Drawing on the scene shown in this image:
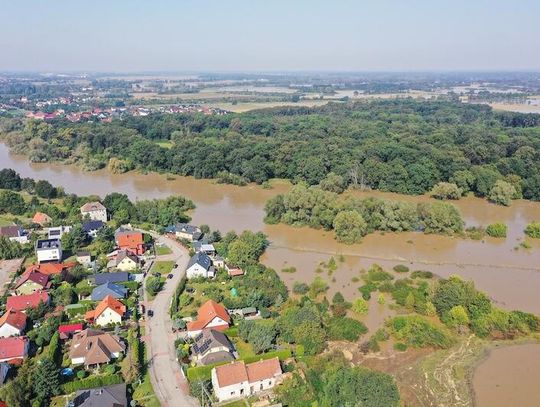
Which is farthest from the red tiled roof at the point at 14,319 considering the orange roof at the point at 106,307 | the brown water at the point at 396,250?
the brown water at the point at 396,250

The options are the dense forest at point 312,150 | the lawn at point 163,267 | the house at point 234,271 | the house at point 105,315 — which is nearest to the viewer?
the house at point 105,315

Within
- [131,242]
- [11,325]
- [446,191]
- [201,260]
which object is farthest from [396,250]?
[11,325]

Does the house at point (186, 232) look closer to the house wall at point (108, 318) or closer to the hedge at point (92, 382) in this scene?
the house wall at point (108, 318)

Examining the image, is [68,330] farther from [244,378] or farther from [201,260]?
[244,378]

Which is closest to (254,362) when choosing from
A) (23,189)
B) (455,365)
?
(455,365)

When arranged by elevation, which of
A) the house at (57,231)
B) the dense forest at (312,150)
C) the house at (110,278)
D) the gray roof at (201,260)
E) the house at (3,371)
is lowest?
the house at (3,371)

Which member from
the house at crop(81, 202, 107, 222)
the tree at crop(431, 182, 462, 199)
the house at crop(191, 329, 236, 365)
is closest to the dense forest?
the tree at crop(431, 182, 462, 199)

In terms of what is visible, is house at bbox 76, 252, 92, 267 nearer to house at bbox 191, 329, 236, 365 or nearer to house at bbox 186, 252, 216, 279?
house at bbox 186, 252, 216, 279
